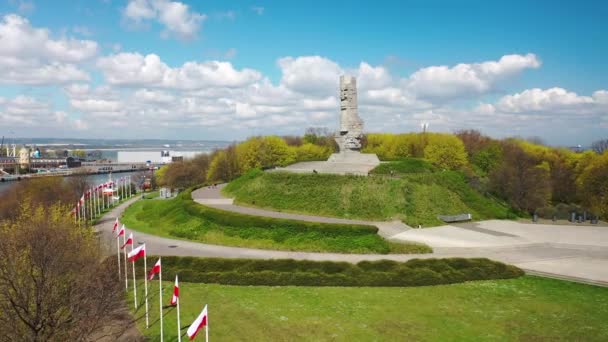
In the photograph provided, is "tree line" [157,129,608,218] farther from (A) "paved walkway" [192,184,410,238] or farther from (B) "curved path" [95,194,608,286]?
(A) "paved walkway" [192,184,410,238]

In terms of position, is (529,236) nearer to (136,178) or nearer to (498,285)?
(498,285)

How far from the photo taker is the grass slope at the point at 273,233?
29391 millimetres

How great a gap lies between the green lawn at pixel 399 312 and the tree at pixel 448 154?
164 ft

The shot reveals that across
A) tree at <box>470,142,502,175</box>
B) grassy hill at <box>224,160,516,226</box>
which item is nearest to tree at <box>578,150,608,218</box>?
grassy hill at <box>224,160,516,226</box>

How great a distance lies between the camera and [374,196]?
3800 centimetres

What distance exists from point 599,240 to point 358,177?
19.8 meters

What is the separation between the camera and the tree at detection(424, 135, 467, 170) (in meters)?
71.4

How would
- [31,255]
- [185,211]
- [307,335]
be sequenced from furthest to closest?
[185,211], [307,335], [31,255]

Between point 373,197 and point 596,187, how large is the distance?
30.7 meters

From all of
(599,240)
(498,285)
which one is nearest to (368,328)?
(498,285)

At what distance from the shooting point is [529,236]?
3241 centimetres

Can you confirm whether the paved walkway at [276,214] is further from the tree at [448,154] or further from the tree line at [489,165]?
the tree at [448,154]

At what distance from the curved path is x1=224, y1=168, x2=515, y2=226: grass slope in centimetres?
348

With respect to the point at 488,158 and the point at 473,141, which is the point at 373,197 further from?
the point at 473,141
